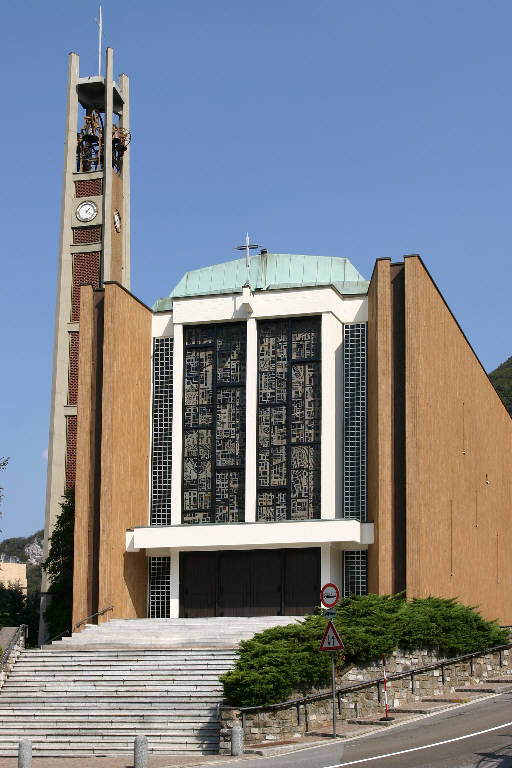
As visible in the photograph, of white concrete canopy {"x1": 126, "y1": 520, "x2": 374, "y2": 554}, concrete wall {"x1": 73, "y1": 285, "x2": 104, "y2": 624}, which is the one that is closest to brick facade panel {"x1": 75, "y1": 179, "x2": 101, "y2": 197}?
concrete wall {"x1": 73, "y1": 285, "x2": 104, "y2": 624}

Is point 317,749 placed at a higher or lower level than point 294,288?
lower

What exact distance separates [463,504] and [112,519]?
Result: 1146cm

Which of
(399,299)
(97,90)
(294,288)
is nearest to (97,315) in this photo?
(294,288)

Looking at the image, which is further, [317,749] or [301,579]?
[301,579]

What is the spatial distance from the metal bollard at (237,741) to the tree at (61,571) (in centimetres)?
1746

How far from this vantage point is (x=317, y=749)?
20.3 meters

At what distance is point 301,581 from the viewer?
32875mm

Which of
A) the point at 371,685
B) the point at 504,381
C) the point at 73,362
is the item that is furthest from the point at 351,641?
the point at 504,381

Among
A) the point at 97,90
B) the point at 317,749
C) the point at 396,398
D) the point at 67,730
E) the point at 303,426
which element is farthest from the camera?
the point at 97,90

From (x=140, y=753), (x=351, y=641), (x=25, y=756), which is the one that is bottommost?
(x=25, y=756)

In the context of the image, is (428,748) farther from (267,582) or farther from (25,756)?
(267,582)

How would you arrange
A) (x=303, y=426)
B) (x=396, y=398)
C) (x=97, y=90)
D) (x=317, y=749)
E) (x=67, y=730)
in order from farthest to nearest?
1. (x=97, y=90)
2. (x=303, y=426)
3. (x=396, y=398)
4. (x=67, y=730)
5. (x=317, y=749)

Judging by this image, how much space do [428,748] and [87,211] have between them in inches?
1461

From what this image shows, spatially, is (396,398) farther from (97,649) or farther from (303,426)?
(97,649)
